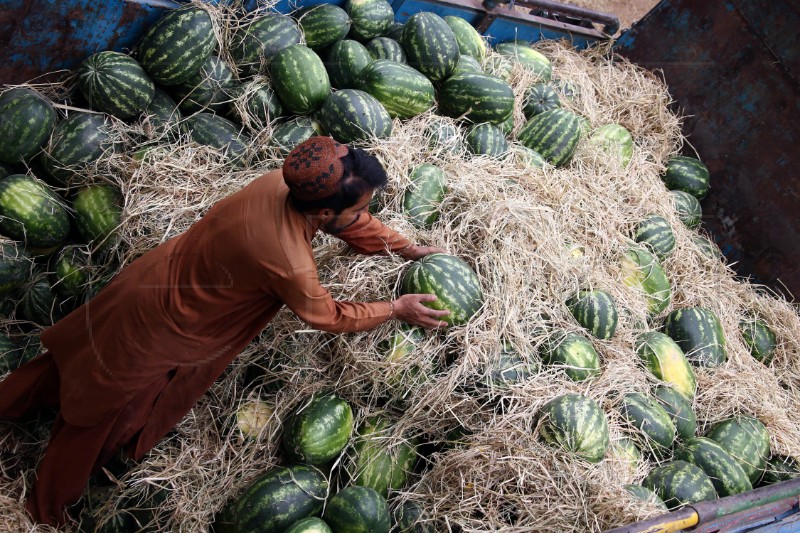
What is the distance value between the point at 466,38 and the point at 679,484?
3.27 metres

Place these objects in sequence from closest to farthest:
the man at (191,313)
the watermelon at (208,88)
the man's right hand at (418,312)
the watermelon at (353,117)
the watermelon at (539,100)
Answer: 1. the man at (191,313)
2. the man's right hand at (418,312)
3. the watermelon at (353,117)
4. the watermelon at (208,88)
5. the watermelon at (539,100)

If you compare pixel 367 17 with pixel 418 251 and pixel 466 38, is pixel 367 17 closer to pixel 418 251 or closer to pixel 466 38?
pixel 466 38

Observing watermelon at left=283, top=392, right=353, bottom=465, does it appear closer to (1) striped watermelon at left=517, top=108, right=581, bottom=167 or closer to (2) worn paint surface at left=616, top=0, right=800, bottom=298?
(1) striped watermelon at left=517, top=108, right=581, bottom=167

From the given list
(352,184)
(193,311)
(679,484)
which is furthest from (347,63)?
(679,484)

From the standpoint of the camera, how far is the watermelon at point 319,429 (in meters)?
2.82

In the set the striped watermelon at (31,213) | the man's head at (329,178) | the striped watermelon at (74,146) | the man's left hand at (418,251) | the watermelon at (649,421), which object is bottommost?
the striped watermelon at (31,213)

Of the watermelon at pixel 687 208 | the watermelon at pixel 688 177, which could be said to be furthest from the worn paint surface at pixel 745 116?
the watermelon at pixel 687 208

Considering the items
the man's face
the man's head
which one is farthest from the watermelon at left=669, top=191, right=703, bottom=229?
the man's head

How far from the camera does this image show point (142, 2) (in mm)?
3586

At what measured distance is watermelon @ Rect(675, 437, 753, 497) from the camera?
10.2ft

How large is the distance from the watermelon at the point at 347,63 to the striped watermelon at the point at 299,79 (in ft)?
0.70

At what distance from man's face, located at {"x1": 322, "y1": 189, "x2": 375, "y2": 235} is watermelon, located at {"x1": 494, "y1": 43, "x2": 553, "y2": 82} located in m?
2.92

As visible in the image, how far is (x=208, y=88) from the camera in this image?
385 cm

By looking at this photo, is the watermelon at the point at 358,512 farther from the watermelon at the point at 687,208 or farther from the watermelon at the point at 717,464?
the watermelon at the point at 687,208
